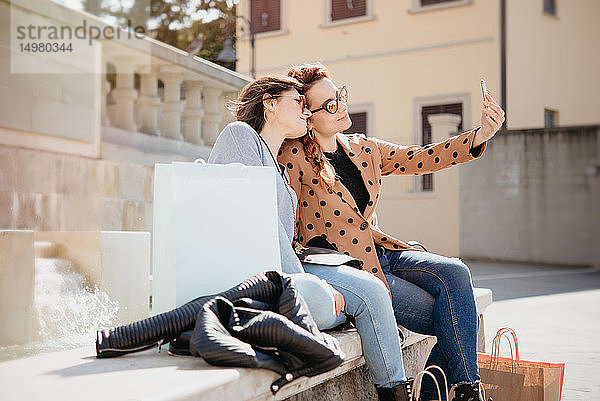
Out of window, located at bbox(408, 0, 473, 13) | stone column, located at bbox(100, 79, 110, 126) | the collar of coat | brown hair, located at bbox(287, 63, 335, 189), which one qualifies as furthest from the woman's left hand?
window, located at bbox(408, 0, 473, 13)

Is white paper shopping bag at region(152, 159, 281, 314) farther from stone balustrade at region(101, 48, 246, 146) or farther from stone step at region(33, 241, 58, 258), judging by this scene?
stone balustrade at region(101, 48, 246, 146)

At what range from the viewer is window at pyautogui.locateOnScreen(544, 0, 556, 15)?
21.4 metres

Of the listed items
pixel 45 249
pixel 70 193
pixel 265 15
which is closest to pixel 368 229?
pixel 45 249

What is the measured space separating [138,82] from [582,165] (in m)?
11.7

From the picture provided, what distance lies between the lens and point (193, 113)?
7.90 meters

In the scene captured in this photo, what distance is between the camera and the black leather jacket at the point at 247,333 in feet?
7.24

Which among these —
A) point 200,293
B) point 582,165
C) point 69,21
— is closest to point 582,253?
point 582,165

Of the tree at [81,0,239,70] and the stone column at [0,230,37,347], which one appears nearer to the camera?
the stone column at [0,230,37,347]

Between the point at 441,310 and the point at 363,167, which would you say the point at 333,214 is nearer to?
the point at 363,167

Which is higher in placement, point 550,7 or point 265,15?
point 265,15

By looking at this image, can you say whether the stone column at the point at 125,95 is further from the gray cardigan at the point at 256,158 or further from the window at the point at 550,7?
the window at the point at 550,7

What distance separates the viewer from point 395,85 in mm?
21219

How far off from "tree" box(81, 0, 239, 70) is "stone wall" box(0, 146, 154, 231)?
20.5m

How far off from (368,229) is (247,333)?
142 centimetres
